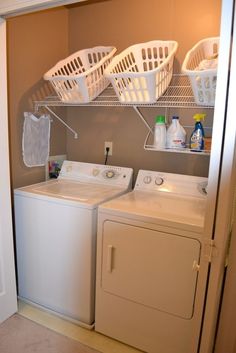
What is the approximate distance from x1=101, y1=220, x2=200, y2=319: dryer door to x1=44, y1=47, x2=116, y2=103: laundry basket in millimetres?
1008

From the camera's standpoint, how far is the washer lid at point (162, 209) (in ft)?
4.96

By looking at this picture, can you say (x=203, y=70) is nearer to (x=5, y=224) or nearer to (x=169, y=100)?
(x=169, y=100)

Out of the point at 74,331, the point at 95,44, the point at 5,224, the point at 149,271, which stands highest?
the point at 95,44

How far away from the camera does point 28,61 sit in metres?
2.19

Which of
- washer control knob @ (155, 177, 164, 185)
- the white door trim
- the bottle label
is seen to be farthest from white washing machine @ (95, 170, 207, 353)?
the white door trim

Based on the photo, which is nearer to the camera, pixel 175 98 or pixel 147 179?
pixel 175 98

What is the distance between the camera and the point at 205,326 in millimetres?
1024

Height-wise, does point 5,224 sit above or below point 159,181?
below

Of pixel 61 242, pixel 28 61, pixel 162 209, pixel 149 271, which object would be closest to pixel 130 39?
pixel 28 61

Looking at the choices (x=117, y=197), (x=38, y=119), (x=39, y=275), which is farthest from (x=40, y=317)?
(x=38, y=119)

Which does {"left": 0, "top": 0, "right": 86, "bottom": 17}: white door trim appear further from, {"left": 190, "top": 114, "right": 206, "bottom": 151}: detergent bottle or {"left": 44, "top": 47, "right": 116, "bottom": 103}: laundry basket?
{"left": 190, "top": 114, "right": 206, "bottom": 151}: detergent bottle

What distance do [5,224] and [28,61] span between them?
4.24ft

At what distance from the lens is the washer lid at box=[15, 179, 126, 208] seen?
186cm

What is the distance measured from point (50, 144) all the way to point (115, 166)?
648 mm
